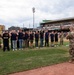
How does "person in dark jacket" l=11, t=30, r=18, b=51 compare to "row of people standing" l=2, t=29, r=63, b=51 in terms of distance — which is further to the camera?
"person in dark jacket" l=11, t=30, r=18, b=51

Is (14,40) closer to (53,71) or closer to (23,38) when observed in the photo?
(23,38)

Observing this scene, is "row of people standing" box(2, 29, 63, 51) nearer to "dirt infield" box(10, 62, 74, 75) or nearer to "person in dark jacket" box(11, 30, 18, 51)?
"person in dark jacket" box(11, 30, 18, 51)

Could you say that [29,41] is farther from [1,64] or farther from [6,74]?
[6,74]

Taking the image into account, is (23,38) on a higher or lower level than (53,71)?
higher

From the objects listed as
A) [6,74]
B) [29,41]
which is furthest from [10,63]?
[29,41]

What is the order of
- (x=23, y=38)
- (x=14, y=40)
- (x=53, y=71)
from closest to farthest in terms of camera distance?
(x=53, y=71), (x=14, y=40), (x=23, y=38)

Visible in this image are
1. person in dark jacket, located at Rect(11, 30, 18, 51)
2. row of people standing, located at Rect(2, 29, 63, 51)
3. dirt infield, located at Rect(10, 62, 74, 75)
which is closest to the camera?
dirt infield, located at Rect(10, 62, 74, 75)

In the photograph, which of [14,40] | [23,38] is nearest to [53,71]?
[14,40]

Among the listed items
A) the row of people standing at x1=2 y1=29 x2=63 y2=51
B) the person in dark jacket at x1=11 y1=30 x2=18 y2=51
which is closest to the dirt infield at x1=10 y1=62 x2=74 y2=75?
the row of people standing at x1=2 y1=29 x2=63 y2=51

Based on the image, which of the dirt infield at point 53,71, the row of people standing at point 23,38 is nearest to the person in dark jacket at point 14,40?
the row of people standing at point 23,38

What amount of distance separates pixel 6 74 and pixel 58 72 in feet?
7.73

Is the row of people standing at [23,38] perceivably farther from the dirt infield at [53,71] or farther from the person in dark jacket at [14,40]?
the dirt infield at [53,71]

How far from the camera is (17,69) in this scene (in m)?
12.4

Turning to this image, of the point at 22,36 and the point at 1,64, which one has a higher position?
the point at 22,36
